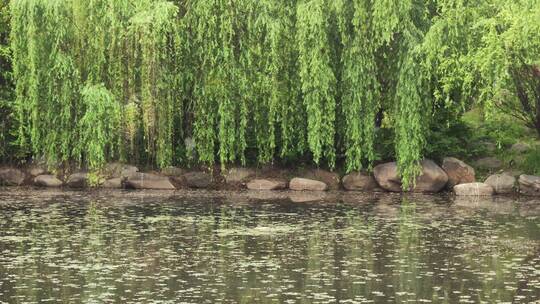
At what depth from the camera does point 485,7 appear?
32781 mm

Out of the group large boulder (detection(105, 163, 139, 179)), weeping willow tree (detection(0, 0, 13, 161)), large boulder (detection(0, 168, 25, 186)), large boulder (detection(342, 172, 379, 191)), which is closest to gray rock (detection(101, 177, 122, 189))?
large boulder (detection(105, 163, 139, 179))

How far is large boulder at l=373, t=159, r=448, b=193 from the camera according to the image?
33594 mm

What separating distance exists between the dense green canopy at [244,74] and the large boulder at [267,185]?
81 centimetres

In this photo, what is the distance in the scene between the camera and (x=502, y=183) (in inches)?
1305

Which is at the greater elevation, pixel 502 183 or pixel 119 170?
pixel 119 170

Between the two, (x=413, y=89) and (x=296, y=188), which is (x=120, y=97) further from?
(x=413, y=89)

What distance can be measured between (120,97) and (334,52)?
6.75 m

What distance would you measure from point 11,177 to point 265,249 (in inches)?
601

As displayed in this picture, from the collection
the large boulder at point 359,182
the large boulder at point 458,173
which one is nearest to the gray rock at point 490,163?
the large boulder at point 458,173

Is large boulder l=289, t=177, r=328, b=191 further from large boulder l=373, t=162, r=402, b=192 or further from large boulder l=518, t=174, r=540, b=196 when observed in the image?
large boulder l=518, t=174, r=540, b=196

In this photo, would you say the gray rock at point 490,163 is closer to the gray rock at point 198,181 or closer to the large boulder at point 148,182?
the gray rock at point 198,181

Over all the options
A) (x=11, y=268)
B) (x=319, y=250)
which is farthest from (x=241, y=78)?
(x=11, y=268)

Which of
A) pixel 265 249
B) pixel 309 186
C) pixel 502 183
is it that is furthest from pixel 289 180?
pixel 265 249

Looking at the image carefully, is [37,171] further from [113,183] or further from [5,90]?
[5,90]
